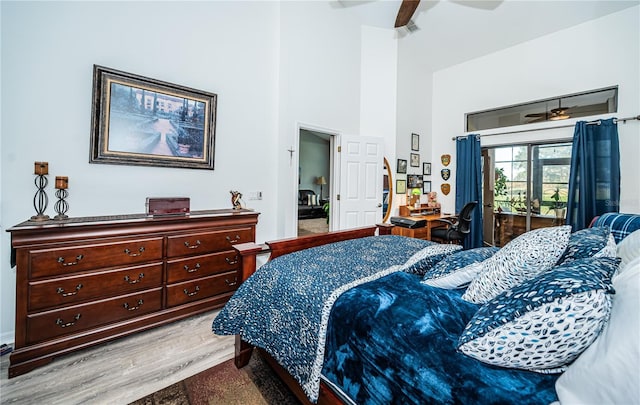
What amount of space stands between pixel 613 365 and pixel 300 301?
1.02 m

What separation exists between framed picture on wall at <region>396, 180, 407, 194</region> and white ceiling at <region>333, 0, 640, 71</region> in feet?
7.56

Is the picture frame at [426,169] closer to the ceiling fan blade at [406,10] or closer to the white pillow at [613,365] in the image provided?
the ceiling fan blade at [406,10]

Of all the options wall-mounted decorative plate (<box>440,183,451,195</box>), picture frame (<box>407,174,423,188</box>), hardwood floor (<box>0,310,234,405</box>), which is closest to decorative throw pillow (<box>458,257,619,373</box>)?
hardwood floor (<box>0,310,234,405</box>)

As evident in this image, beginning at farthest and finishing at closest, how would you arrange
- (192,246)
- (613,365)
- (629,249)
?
1. (192,246)
2. (629,249)
3. (613,365)

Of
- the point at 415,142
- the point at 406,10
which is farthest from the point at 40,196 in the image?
the point at 415,142

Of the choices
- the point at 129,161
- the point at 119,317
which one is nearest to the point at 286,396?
the point at 119,317

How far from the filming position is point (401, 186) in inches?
191

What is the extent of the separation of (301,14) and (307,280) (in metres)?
3.71

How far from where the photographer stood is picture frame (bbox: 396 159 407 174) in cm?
477

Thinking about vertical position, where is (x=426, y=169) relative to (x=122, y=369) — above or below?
above

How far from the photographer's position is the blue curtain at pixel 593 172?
11.1 ft

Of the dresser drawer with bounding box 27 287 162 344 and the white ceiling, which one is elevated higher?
the white ceiling

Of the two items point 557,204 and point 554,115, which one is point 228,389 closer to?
point 557,204

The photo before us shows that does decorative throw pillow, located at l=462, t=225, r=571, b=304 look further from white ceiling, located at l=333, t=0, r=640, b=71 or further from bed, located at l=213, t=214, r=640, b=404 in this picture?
white ceiling, located at l=333, t=0, r=640, b=71
